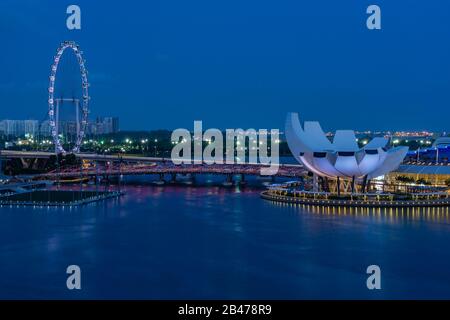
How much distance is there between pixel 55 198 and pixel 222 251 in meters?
8.73

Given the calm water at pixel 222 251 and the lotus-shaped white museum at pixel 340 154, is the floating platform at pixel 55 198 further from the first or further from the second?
the lotus-shaped white museum at pixel 340 154

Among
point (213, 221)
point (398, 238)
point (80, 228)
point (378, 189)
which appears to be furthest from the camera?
point (378, 189)

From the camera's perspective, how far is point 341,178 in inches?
719

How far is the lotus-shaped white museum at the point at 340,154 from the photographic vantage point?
17.2 metres

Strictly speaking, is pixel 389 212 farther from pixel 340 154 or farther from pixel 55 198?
pixel 55 198

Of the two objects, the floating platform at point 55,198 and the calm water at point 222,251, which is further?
the floating platform at point 55,198

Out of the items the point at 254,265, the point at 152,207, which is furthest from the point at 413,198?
the point at 254,265

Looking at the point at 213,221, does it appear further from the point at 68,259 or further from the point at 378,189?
the point at 378,189

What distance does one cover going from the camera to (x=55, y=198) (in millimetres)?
18422

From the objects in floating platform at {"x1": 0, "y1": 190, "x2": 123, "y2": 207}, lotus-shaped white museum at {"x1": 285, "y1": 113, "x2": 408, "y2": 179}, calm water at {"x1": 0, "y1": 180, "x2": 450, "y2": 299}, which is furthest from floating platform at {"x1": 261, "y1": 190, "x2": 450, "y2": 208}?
floating platform at {"x1": 0, "y1": 190, "x2": 123, "y2": 207}

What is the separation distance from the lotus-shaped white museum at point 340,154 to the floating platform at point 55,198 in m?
5.87

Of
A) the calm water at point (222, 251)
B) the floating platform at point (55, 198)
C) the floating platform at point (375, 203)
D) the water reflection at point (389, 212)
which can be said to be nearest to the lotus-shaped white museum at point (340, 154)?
the floating platform at point (375, 203)

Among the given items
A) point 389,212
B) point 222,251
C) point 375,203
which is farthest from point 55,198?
point 389,212
